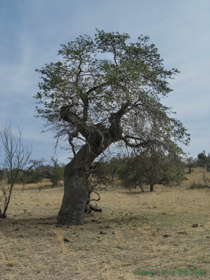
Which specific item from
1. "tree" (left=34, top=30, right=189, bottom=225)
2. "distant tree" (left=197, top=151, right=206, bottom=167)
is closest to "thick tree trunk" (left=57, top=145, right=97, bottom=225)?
"tree" (left=34, top=30, right=189, bottom=225)

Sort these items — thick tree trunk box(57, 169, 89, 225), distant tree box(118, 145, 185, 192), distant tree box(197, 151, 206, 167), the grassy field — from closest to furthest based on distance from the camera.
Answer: the grassy field → thick tree trunk box(57, 169, 89, 225) → distant tree box(118, 145, 185, 192) → distant tree box(197, 151, 206, 167)

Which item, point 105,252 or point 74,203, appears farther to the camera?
point 74,203

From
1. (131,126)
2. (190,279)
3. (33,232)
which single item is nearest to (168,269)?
(190,279)

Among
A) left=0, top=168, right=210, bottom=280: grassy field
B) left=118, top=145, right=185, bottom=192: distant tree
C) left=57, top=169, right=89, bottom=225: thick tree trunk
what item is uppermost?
left=118, top=145, right=185, bottom=192: distant tree

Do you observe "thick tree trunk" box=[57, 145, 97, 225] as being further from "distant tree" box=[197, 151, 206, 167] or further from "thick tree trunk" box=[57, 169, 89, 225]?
"distant tree" box=[197, 151, 206, 167]

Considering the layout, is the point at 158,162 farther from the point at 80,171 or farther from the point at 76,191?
the point at 76,191

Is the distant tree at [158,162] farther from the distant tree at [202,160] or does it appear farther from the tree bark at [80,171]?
the distant tree at [202,160]

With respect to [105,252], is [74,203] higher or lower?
higher

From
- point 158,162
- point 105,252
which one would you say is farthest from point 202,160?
point 105,252

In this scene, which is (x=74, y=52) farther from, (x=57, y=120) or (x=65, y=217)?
(x=65, y=217)

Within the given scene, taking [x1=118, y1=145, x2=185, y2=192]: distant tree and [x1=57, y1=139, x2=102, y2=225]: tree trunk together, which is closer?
[x1=57, y1=139, x2=102, y2=225]: tree trunk

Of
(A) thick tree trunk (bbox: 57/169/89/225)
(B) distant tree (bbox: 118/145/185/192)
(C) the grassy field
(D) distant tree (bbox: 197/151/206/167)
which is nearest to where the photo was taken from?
(C) the grassy field

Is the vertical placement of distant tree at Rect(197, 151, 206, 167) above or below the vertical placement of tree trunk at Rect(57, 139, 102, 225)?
above


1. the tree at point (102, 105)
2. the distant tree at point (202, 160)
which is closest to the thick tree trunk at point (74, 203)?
the tree at point (102, 105)
